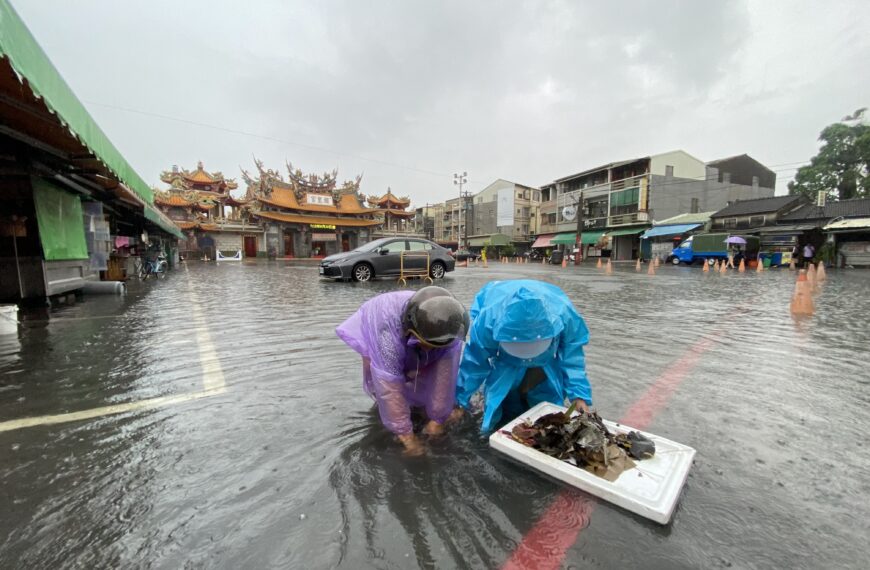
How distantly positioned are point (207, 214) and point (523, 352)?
42.1 m

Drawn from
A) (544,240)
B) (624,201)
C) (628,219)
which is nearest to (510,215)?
(544,240)

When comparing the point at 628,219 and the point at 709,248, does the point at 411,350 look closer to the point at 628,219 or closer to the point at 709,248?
the point at 709,248

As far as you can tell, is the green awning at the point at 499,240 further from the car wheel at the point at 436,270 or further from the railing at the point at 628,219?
the car wheel at the point at 436,270

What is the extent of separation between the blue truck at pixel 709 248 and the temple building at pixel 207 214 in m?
37.0

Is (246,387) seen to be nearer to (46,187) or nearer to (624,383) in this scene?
(624,383)

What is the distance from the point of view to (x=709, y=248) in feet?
82.5

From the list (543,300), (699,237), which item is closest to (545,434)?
(543,300)

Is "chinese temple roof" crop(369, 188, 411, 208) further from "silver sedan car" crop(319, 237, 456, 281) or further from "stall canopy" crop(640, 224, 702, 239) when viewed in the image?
"silver sedan car" crop(319, 237, 456, 281)

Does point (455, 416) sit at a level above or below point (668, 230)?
below

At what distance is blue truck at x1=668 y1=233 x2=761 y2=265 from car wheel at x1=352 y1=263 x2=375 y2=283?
23858mm

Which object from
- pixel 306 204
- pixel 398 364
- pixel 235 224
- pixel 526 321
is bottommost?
→ pixel 398 364

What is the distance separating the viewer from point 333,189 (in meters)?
40.8

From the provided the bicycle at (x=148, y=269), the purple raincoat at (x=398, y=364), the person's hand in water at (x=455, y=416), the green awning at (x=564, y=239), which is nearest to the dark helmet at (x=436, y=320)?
the purple raincoat at (x=398, y=364)

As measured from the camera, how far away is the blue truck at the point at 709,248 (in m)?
24.5
